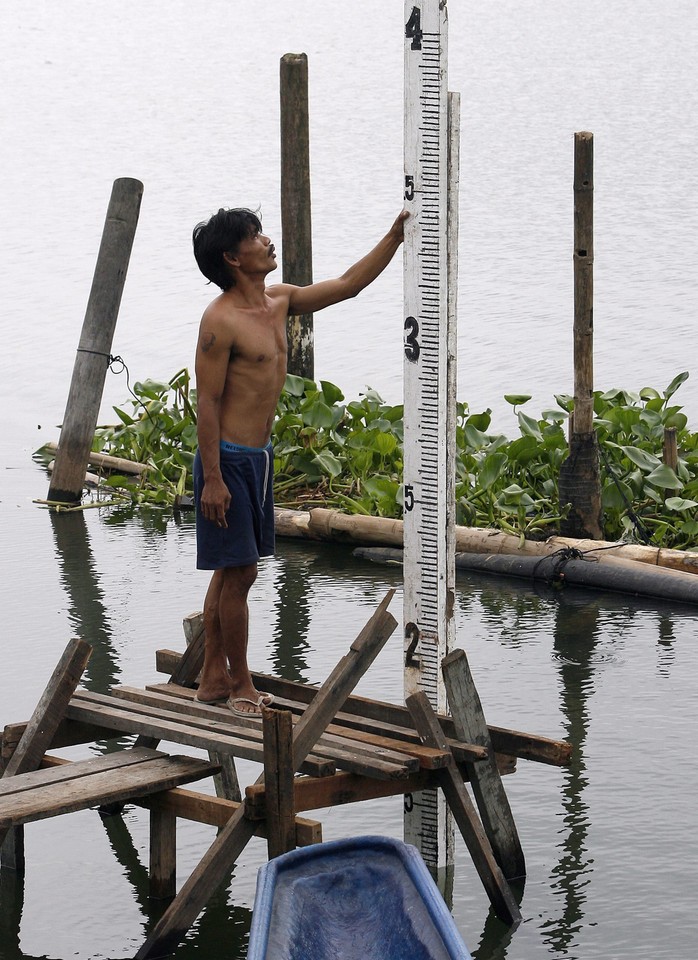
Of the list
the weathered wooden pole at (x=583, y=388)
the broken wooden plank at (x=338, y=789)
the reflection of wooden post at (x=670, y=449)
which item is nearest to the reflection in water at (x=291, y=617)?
the weathered wooden pole at (x=583, y=388)

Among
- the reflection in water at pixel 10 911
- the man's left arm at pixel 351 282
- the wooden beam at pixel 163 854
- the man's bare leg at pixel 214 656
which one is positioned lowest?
the reflection in water at pixel 10 911

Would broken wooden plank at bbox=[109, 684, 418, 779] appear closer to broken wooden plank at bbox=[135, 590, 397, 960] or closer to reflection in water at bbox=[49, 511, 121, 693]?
broken wooden plank at bbox=[135, 590, 397, 960]

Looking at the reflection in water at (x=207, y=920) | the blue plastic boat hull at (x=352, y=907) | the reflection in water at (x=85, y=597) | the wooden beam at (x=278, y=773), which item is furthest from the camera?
the reflection in water at (x=85, y=597)

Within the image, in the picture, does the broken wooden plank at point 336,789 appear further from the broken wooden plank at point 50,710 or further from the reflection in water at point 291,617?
the reflection in water at point 291,617

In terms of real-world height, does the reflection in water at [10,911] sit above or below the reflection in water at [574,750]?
below

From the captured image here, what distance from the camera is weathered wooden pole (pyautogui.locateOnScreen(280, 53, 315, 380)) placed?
12008mm

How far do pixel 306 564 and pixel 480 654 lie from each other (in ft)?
6.63

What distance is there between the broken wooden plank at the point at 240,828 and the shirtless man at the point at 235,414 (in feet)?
2.43

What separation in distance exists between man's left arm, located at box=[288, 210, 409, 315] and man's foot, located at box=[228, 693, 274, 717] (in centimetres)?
141

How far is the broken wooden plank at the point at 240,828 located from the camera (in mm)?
5012

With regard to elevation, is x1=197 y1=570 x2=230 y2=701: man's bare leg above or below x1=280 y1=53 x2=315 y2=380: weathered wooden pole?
below

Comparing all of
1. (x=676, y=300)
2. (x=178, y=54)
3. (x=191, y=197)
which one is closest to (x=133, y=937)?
(x=676, y=300)

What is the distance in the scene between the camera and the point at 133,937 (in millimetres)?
5633

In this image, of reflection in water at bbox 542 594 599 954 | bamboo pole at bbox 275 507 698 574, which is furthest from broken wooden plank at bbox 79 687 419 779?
bamboo pole at bbox 275 507 698 574
